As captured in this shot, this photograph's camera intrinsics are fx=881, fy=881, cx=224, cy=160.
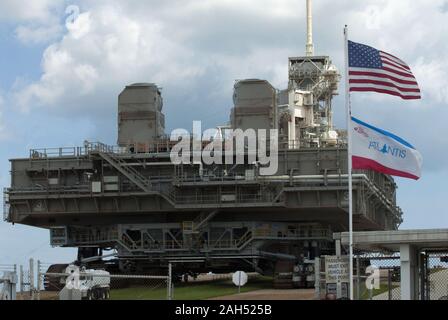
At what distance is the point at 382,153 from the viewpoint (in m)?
25.8

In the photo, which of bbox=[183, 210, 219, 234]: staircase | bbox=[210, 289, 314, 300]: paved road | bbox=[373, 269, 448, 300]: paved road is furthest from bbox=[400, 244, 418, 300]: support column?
bbox=[183, 210, 219, 234]: staircase

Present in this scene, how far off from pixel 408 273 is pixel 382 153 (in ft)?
11.7

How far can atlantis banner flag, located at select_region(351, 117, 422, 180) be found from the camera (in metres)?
25.6

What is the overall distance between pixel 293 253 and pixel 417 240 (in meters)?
44.0

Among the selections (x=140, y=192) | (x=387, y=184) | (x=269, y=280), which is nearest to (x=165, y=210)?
(x=140, y=192)

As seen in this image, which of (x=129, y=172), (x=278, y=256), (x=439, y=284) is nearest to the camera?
(x=439, y=284)

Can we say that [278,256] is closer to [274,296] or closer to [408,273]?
[274,296]

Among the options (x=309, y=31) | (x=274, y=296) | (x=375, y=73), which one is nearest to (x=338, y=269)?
(x=375, y=73)

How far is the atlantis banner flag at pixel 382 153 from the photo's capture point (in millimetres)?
25625

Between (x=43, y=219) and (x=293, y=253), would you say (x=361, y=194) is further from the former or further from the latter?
(x=43, y=219)

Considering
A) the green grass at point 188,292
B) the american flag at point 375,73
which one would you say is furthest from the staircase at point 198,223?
the american flag at point 375,73

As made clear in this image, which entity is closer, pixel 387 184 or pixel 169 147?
pixel 169 147

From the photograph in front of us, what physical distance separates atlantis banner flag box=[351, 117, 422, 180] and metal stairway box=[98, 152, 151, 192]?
134ft

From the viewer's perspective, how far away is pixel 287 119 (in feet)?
251
